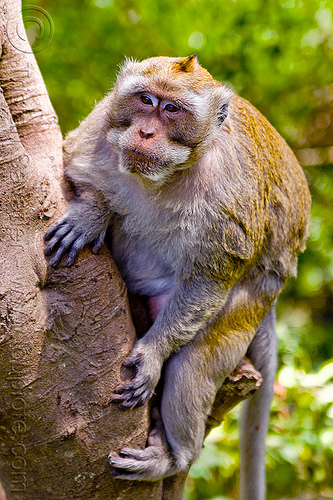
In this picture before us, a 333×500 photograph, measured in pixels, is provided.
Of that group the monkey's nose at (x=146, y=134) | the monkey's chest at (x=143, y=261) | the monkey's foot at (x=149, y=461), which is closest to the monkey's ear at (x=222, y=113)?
the monkey's nose at (x=146, y=134)

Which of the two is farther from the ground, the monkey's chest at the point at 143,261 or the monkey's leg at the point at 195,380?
the monkey's chest at the point at 143,261

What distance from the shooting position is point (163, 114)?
2334 mm

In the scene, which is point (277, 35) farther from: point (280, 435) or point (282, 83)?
point (280, 435)

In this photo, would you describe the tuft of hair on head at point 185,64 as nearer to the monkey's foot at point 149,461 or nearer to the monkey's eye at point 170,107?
the monkey's eye at point 170,107

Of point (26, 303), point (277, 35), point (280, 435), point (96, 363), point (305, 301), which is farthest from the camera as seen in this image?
point (305, 301)

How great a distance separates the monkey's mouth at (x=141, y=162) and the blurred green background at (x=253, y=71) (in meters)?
2.01

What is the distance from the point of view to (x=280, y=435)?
13.7 ft

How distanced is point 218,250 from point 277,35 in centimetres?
292

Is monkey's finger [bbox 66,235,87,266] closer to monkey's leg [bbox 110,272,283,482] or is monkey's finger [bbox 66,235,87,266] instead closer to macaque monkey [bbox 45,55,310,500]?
macaque monkey [bbox 45,55,310,500]

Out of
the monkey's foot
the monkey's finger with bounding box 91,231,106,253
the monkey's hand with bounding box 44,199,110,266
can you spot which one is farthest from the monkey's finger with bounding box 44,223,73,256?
the monkey's foot

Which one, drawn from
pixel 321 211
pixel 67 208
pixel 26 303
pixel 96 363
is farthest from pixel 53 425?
pixel 321 211

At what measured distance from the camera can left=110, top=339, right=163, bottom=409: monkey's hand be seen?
255cm

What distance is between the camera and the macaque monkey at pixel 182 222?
238 cm

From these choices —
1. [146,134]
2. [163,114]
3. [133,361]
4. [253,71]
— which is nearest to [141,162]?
[146,134]
